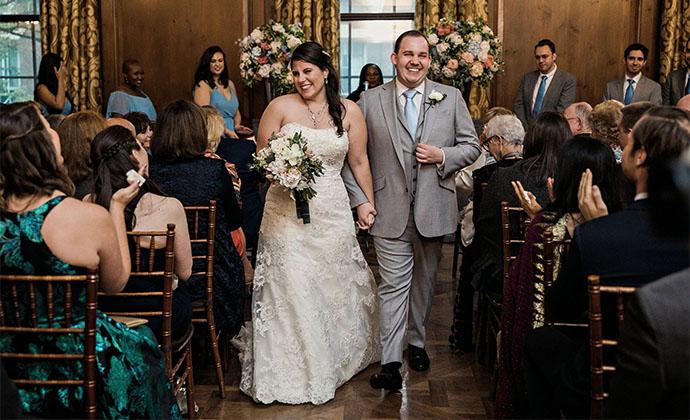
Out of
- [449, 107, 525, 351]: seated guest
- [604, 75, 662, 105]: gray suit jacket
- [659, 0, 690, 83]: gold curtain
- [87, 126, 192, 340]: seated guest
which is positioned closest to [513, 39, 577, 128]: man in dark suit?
[604, 75, 662, 105]: gray suit jacket

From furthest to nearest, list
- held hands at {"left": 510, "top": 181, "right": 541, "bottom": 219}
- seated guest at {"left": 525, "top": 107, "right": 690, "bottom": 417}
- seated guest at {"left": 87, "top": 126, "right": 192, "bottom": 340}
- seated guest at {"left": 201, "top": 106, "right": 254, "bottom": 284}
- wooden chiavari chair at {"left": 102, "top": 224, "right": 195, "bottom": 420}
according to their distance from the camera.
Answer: seated guest at {"left": 201, "top": 106, "right": 254, "bottom": 284}, held hands at {"left": 510, "top": 181, "right": 541, "bottom": 219}, seated guest at {"left": 87, "top": 126, "right": 192, "bottom": 340}, wooden chiavari chair at {"left": 102, "top": 224, "right": 195, "bottom": 420}, seated guest at {"left": 525, "top": 107, "right": 690, "bottom": 417}

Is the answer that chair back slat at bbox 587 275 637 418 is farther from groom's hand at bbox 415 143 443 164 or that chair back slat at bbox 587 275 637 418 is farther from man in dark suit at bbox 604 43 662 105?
man in dark suit at bbox 604 43 662 105

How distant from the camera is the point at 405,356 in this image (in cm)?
473

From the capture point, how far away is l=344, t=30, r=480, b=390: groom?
4.20 meters

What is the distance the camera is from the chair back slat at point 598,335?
2.17 m

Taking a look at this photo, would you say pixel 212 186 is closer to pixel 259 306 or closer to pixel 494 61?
pixel 259 306

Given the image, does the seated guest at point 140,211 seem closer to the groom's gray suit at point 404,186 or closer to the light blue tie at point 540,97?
the groom's gray suit at point 404,186

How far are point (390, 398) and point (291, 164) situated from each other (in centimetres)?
125

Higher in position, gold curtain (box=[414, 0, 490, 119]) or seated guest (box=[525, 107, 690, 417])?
gold curtain (box=[414, 0, 490, 119])

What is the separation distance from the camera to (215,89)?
8211 mm

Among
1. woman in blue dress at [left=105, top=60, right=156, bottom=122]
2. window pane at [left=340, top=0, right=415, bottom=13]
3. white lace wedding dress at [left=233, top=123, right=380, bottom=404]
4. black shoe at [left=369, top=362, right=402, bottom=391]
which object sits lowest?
black shoe at [left=369, top=362, right=402, bottom=391]

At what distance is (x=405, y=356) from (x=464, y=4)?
5017 millimetres

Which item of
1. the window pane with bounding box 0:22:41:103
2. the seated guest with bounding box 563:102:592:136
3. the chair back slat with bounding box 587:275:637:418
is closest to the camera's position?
the chair back slat with bounding box 587:275:637:418

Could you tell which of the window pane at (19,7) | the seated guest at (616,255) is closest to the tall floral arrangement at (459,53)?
the seated guest at (616,255)
